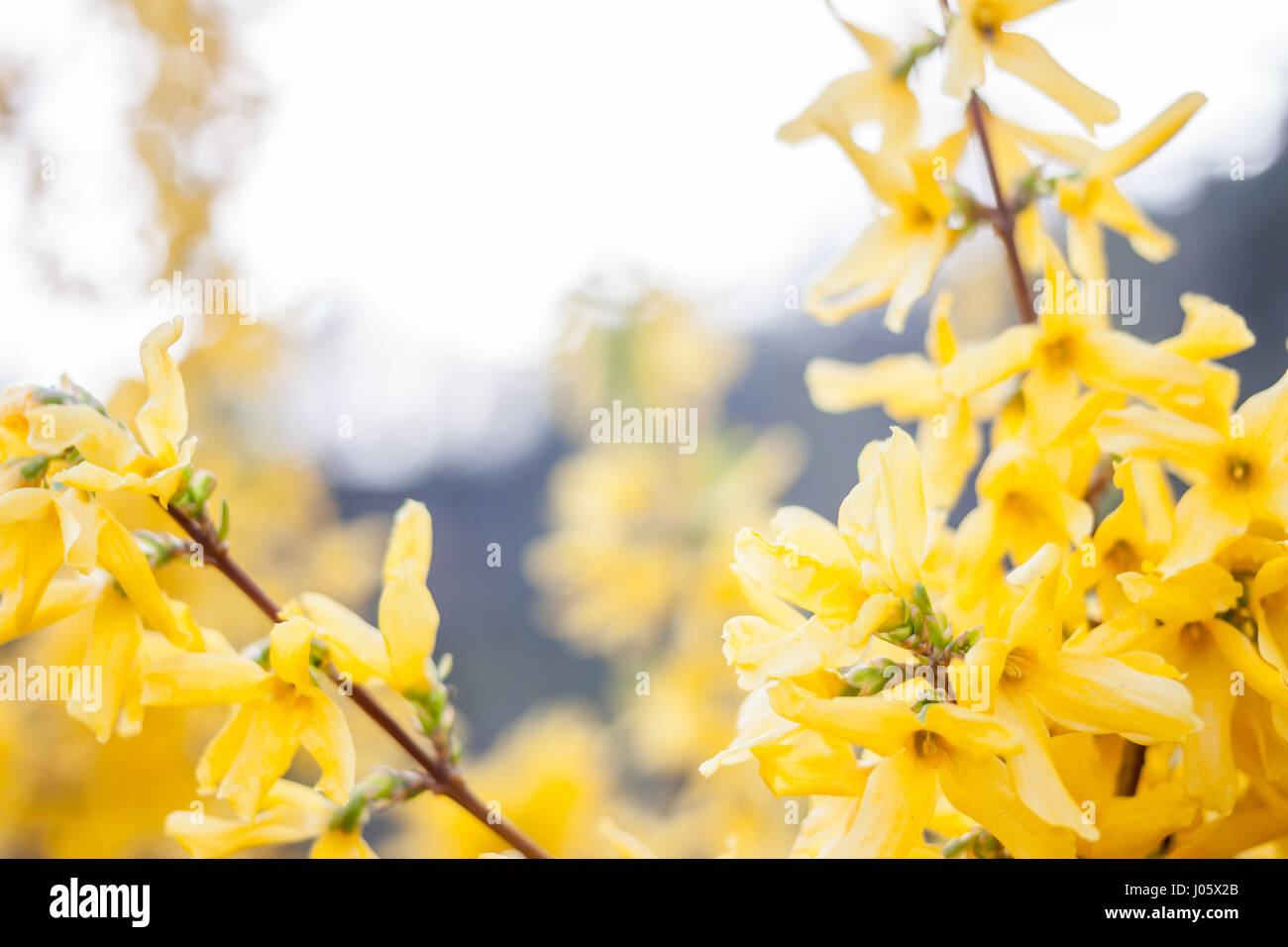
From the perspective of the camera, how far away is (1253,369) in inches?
137

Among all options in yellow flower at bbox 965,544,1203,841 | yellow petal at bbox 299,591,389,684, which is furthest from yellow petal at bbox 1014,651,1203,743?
yellow petal at bbox 299,591,389,684

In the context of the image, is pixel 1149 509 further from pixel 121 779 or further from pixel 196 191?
pixel 196 191

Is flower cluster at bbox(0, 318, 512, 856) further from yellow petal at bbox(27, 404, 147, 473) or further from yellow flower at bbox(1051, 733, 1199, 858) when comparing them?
yellow flower at bbox(1051, 733, 1199, 858)

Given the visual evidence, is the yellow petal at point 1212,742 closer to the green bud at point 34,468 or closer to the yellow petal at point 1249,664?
the yellow petal at point 1249,664

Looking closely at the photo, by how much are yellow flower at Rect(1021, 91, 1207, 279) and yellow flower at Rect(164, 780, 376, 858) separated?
80 centimetres

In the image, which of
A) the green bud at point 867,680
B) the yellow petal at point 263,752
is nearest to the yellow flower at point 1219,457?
the green bud at point 867,680

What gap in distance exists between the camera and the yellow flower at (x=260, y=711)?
61 centimetres

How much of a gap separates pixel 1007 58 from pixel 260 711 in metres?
0.80

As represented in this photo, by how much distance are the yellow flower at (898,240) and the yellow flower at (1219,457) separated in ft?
0.64

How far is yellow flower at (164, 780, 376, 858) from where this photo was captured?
676 millimetres

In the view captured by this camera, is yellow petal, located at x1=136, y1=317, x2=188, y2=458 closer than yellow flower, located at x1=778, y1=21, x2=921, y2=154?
Yes

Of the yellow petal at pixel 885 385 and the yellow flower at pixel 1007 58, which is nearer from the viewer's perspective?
the yellow flower at pixel 1007 58

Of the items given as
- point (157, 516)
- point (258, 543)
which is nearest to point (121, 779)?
point (157, 516)
